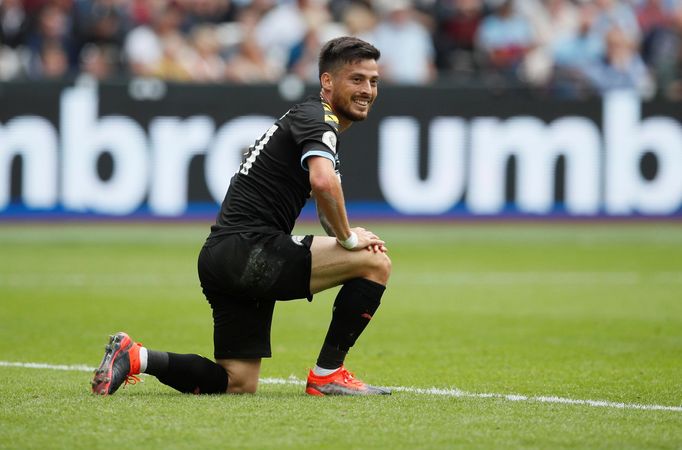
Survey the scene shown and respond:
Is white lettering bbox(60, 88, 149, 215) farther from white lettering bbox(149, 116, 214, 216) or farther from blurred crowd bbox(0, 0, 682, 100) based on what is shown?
blurred crowd bbox(0, 0, 682, 100)

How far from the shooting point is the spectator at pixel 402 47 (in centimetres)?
2106

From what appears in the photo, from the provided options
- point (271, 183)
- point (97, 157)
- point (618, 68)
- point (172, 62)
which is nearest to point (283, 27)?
point (172, 62)

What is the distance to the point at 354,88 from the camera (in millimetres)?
7305

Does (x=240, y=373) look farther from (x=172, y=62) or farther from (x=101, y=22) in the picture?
(x=101, y=22)

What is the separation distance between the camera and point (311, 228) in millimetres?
19281

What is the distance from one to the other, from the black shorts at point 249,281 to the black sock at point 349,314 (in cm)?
22

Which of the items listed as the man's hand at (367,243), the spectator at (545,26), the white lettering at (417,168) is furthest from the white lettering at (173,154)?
the man's hand at (367,243)

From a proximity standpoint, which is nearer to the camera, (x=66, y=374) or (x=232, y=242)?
(x=232, y=242)

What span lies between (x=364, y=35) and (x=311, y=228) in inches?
147

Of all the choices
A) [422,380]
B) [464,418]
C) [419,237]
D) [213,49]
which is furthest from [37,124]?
[464,418]

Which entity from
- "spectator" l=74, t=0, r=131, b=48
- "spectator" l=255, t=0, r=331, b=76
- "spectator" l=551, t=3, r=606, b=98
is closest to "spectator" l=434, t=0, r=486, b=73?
"spectator" l=551, t=3, r=606, b=98

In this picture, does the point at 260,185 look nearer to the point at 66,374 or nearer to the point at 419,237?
the point at 66,374

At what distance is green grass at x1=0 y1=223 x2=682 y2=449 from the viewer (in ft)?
20.1

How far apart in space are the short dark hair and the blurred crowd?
1201 centimetres
